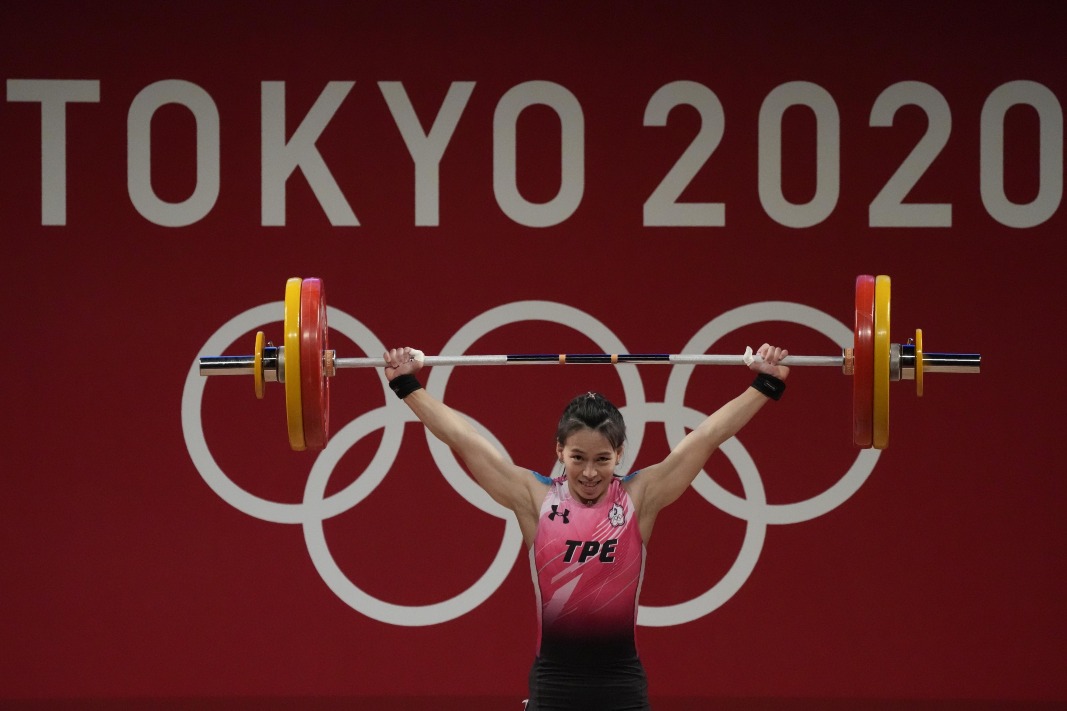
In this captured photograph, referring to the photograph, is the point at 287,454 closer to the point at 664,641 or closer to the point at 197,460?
→ the point at 197,460

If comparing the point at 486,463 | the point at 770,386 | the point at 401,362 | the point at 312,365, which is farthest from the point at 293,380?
the point at 770,386

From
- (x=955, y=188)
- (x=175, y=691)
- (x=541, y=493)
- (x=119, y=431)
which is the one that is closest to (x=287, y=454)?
(x=119, y=431)

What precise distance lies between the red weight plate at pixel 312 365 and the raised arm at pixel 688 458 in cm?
79

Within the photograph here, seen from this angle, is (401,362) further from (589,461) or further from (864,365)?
(864,365)

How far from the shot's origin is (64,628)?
4.46m

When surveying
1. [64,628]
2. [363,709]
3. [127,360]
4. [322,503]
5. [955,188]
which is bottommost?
[363,709]

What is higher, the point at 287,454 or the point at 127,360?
the point at 127,360

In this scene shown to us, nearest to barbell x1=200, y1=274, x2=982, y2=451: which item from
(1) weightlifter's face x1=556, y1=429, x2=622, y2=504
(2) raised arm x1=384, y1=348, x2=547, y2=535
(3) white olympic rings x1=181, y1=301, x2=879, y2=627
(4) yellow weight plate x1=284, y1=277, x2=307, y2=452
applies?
(4) yellow weight plate x1=284, y1=277, x2=307, y2=452

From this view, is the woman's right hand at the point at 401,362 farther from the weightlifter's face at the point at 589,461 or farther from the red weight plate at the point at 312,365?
the weightlifter's face at the point at 589,461

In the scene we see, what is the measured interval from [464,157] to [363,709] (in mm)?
1967

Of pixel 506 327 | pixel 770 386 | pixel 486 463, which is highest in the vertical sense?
pixel 506 327

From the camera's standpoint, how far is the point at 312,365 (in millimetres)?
3111

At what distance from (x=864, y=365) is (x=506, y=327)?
167 cm

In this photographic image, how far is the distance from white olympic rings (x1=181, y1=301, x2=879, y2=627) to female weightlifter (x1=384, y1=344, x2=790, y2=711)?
53.5 inches
